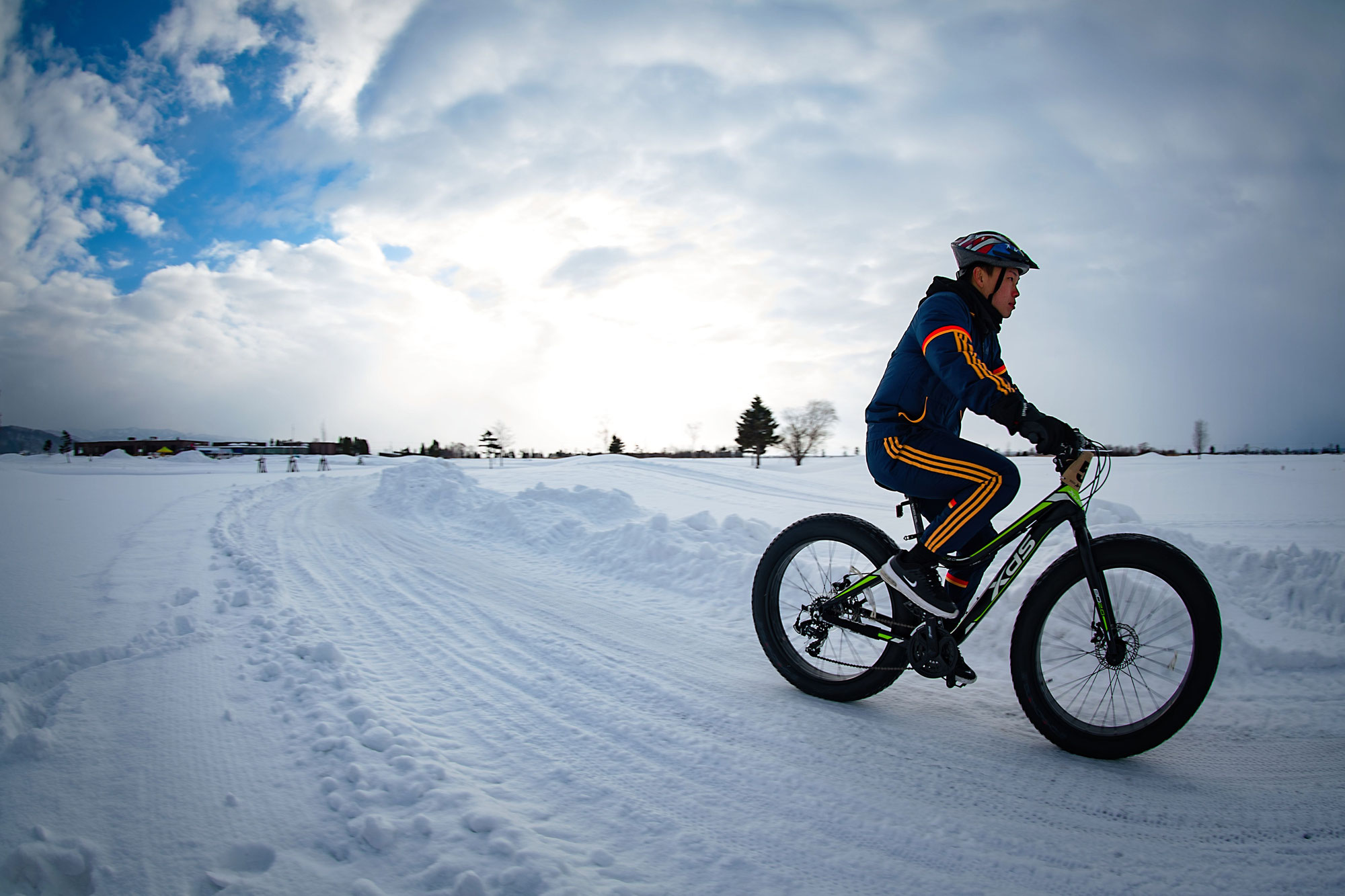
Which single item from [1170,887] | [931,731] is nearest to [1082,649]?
[931,731]

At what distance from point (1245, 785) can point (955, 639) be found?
106 centimetres

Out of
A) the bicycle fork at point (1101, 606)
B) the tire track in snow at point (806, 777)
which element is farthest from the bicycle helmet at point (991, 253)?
the tire track in snow at point (806, 777)

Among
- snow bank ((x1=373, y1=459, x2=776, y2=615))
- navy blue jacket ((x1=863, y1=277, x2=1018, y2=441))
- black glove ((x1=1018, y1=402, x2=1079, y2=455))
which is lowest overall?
snow bank ((x1=373, y1=459, x2=776, y2=615))

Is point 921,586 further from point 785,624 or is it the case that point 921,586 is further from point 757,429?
point 757,429

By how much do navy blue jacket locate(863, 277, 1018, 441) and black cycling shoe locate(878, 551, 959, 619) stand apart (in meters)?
0.66

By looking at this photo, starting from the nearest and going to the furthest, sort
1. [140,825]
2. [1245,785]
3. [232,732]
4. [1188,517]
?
[140,825]
[1245,785]
[232,732]
[1188,517]

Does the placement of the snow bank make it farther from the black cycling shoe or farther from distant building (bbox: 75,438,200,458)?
distant building (bbox: 75,438,200,458)

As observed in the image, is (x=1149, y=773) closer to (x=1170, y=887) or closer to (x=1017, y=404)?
(x=1170, y=887)

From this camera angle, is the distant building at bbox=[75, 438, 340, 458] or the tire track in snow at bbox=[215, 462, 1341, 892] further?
the distant building at bbox=[75, 438, 340, 458]

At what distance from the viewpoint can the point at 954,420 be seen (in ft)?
9.38

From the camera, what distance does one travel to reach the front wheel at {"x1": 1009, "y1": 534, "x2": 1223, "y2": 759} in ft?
7.40

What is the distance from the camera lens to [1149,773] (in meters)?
2.20

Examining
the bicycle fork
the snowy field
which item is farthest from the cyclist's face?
the snowy field

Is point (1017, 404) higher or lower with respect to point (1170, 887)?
higher
